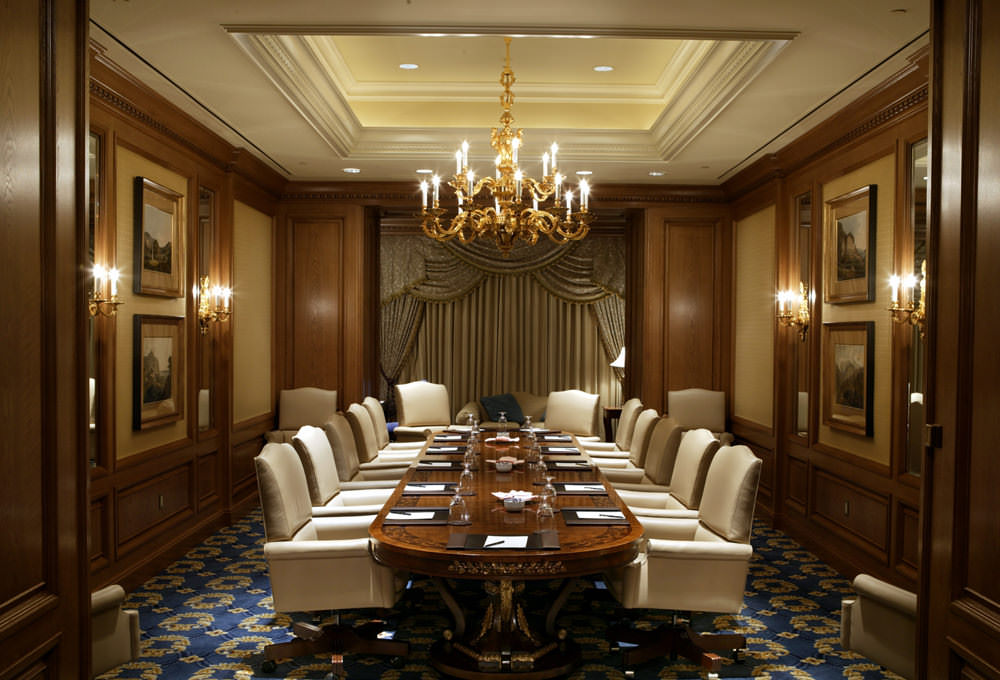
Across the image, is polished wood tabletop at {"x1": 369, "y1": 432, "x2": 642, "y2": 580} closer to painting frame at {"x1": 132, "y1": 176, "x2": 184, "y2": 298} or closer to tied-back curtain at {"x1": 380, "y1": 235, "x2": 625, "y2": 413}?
painting frame at {"x1": 132, "y1": 176, "x2": 184, "y2": 298}

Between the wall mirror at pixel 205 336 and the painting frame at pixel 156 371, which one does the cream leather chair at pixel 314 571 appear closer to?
the painting frame at pixel 156 371

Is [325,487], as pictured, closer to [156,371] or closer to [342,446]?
[342,446]

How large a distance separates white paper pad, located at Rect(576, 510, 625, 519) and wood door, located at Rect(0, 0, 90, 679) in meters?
2.13

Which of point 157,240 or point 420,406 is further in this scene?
point 420,406

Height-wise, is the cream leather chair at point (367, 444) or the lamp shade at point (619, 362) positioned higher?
the lamp shade at point (619, 362)

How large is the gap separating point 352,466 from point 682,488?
2203mm

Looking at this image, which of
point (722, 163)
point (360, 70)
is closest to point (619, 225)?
point (722, 163)

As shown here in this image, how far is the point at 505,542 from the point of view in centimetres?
321

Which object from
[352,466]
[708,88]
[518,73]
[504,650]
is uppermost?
[518,73]

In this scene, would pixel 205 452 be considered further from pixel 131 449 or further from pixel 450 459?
pixel 450 459

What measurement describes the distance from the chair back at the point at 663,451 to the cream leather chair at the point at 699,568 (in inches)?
40.2

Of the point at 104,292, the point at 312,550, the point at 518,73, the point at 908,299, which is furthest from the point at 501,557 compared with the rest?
the point at 518,73

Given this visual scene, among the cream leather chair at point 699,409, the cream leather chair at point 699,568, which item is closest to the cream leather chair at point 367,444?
the cream leather chair at point 699,568

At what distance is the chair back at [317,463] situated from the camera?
435 centimetres
